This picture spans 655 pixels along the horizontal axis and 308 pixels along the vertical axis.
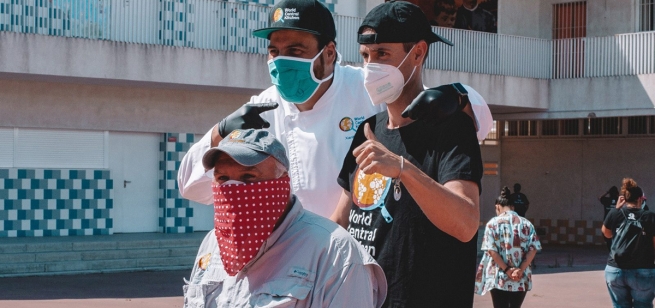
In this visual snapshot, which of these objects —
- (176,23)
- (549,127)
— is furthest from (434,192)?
(549,127)

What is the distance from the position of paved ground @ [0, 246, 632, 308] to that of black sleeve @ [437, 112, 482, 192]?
1054 cm

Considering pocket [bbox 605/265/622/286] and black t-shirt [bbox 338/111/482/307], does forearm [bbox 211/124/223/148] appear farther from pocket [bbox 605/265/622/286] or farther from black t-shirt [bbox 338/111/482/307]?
pocket [bbox 605/265/622/286]

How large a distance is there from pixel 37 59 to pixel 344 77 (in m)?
14.7

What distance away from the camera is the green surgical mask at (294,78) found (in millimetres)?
4008

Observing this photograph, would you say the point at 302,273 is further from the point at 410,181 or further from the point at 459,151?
the point at 459,151

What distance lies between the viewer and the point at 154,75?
19.2m

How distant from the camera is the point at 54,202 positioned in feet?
65.6

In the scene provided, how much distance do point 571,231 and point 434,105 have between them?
25990 millimetres

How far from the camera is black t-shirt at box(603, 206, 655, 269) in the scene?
35.3 ft

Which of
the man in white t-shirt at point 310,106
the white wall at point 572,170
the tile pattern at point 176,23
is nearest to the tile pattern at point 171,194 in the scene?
the tile pattern at point 176,23

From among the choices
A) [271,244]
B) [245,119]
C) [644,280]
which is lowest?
[644,280]

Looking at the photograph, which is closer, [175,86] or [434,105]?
[434,105]

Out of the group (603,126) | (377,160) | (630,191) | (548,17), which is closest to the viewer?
(377,160)

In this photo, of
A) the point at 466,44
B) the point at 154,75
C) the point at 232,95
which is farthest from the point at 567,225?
the point at 154,75
